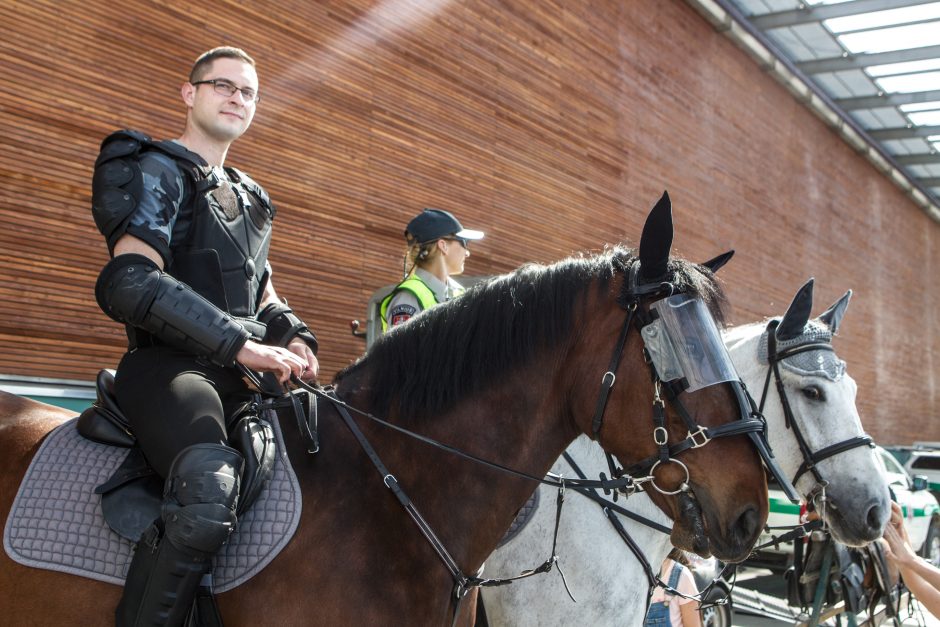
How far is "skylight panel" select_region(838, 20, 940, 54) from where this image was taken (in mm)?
13178

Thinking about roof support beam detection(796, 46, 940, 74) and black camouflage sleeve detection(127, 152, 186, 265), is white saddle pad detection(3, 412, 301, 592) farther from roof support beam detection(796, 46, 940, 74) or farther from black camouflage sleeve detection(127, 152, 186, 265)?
roof support beam detection(796, 46, 940, 74)

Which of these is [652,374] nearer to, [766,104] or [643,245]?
[643,245]

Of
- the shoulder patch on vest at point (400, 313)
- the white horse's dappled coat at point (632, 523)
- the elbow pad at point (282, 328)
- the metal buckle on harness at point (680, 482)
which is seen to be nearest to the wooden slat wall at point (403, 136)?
the shoulder patch on vest at point (400, 313)

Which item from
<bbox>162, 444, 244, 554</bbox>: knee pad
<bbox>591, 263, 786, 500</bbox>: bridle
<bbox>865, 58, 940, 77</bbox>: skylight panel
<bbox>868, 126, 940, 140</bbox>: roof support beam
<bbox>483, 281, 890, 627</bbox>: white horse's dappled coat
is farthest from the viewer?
<bbox>868, 126, 940, 140</bbox>: roof support beam

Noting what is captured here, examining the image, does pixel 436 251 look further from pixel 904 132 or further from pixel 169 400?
pixel 904 132

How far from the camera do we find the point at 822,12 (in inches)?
517

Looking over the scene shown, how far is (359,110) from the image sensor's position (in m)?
7.41

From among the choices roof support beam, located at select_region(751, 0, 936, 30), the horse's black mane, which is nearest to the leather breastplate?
the horse's black mane

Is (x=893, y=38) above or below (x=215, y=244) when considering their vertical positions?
above

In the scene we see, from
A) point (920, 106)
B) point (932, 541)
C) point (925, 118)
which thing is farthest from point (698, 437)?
point (925, 118)

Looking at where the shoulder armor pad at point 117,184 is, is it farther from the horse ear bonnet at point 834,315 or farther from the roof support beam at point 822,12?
the roof support beam at point 822,12

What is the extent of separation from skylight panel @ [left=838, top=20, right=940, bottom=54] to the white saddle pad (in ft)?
48.8

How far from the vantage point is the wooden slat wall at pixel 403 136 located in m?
5.25

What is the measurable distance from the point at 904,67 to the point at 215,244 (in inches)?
649
